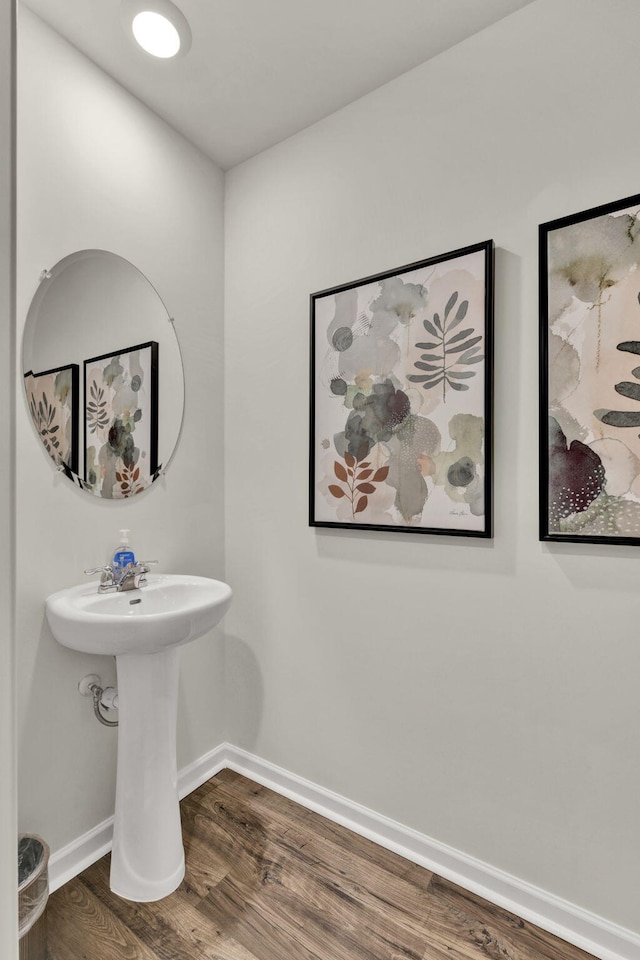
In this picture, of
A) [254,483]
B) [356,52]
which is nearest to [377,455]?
[254,483]

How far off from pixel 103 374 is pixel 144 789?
1284 millimetres

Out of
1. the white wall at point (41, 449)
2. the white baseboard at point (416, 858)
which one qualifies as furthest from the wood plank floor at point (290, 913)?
the white wall at point (41, 449)

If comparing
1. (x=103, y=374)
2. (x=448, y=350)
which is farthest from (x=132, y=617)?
(x=448, y=350)

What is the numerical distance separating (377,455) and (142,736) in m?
1.11

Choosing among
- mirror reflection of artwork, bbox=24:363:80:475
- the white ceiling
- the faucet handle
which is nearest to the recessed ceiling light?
the white ceiling

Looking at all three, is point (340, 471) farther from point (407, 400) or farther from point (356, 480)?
point (407, 400)

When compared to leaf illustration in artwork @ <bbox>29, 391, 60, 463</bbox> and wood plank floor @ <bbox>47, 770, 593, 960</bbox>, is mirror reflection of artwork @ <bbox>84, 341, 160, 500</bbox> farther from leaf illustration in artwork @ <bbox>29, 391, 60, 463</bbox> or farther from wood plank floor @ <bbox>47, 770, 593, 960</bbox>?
wood plank floor @ <bbox>47, 770, 593, 960</bbox>

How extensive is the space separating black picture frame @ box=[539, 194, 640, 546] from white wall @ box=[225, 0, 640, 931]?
5cm

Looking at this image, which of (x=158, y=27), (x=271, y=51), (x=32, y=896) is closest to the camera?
(x=32, y=896)

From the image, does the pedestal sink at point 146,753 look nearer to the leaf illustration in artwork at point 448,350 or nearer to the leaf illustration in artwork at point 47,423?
the leaf illustration in artwork at point 47,423

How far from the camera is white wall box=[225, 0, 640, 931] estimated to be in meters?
1.26

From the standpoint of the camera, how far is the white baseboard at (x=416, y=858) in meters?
1.25

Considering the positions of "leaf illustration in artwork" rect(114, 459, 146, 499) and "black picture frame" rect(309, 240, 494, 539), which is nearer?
"black picture frame" rect(309, 240, 494, 539)

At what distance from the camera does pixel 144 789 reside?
4.67 feet
